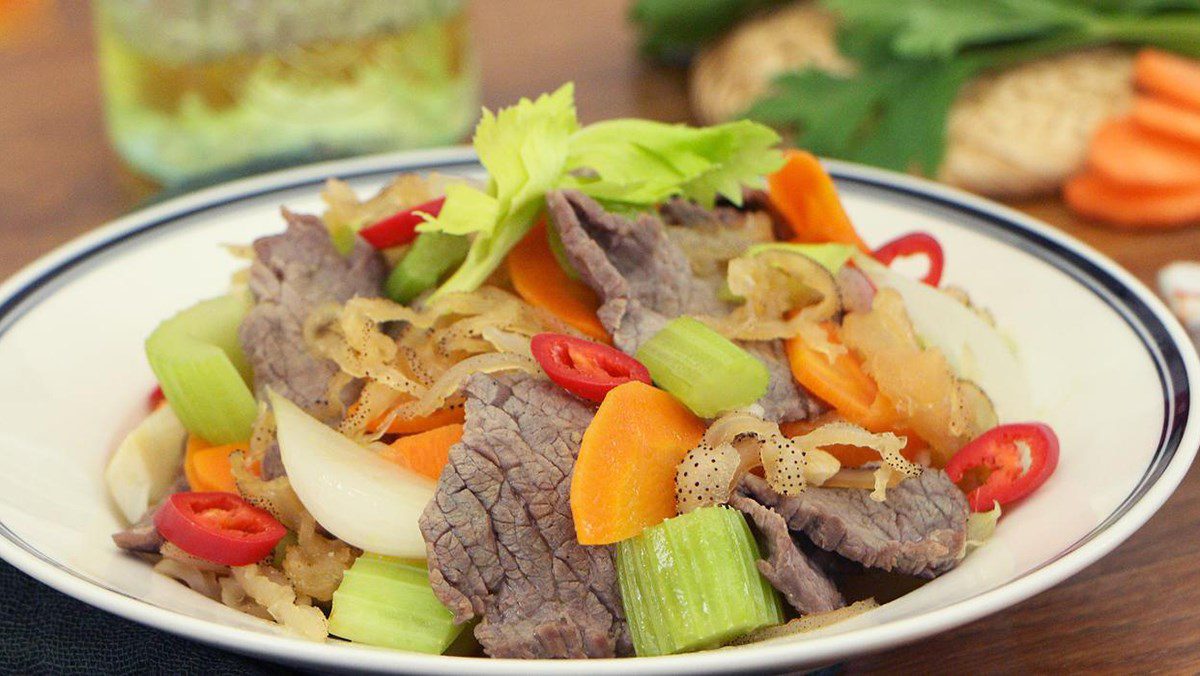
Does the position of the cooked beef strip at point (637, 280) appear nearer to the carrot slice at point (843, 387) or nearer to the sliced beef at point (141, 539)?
the carrot slice at point (843, 387)

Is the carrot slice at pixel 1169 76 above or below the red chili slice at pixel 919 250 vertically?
above

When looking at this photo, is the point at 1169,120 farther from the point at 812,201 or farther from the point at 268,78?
the point at 268,78

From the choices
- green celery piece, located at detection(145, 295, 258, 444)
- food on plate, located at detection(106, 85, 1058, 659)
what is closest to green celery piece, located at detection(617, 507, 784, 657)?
food on plate, located at detection(106, 85, 1058, 659)

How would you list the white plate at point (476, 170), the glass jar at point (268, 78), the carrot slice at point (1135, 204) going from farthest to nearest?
the carrot slice at point (1135, 204) → the glass jar at point (268, 78) → the white plate at point (476, 170)

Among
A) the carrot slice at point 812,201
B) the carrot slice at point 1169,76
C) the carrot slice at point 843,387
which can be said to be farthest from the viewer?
the carrot slice at point 1169,76

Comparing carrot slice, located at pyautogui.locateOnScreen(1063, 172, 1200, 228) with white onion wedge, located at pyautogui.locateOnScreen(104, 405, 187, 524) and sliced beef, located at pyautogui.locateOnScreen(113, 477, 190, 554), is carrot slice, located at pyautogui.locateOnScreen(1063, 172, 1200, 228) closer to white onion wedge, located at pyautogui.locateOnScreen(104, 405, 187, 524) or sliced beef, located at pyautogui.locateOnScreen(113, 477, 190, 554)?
white onion wedge, located at pyautogui.locateOnScreen(104, 405, 187, 524)

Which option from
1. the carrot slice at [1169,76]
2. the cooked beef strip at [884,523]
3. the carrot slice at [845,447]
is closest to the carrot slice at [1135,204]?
the carrot slice at [1169,76]

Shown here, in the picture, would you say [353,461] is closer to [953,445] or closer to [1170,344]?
[953,445]
